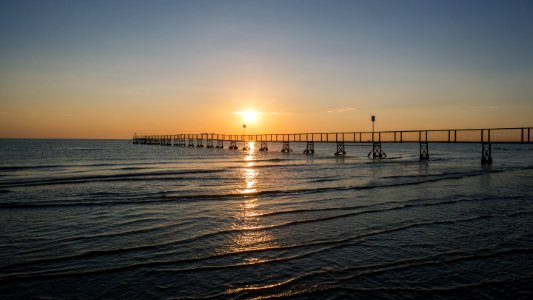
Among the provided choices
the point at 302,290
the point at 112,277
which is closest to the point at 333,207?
the point at 302,290

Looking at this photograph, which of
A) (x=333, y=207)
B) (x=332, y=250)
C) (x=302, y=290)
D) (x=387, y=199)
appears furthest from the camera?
(x=387, y=199)

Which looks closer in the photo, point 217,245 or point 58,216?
point 217,245

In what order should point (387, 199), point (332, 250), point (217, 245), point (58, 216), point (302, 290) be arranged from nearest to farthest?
1. point (302, 290)
2. point (332, 250)
3. point (217, 245)
4. point (58, 216)
5. point (387, 199)

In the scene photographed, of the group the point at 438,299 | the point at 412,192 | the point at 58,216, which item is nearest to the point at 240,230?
the point at 438,299

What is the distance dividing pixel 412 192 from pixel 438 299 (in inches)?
374

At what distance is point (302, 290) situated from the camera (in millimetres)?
4387

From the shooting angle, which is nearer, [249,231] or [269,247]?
[269,247]

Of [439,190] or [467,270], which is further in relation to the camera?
[439,190]

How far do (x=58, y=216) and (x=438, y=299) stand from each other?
29.8ft

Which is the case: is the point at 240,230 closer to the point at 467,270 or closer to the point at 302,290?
the point at 302,290

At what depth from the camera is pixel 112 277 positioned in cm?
493

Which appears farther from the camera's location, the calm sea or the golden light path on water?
the golden light path on water

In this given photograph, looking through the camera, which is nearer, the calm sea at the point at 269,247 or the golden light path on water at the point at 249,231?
the calm sea at the point at 269,247

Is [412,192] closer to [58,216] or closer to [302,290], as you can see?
[302,290]
